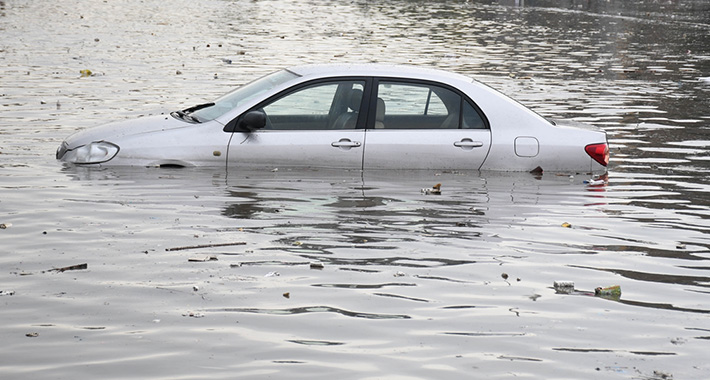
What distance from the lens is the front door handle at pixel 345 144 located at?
36.2ft

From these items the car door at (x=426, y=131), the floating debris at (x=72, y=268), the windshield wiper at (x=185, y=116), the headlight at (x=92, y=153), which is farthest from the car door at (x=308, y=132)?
the floating debris at (x=72, y=268)

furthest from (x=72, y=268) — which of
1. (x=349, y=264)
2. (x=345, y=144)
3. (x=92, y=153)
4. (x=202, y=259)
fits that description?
(x=345, y=144)

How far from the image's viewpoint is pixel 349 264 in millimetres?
8117

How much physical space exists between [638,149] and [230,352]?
9253 millimetres

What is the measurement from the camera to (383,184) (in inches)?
438

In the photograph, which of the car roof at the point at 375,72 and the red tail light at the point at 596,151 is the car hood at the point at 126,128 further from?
the red tail light at the point at 596,151

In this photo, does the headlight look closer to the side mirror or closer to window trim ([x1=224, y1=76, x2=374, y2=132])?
window trim ([x1=224, y1=76, x2=374, y2=132])

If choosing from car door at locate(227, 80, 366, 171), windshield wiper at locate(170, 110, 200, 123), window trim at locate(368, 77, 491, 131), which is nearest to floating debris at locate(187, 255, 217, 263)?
car door at locate(227, 80, 366, 171)

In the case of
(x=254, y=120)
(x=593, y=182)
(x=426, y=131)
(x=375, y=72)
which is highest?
(x=375, y=72)

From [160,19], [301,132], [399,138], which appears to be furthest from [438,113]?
[160,19]

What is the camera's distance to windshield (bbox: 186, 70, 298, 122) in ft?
36.7

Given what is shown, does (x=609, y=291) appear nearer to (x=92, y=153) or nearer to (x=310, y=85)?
(x=310, y=85)

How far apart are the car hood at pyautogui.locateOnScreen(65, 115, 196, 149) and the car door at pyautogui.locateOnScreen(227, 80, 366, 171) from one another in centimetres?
74

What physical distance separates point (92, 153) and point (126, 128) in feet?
1.42
